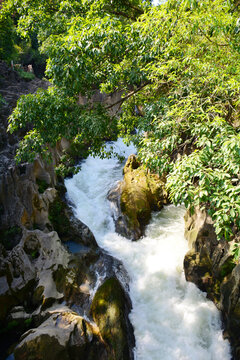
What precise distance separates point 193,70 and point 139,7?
4916 millimetres

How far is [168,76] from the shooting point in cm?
732

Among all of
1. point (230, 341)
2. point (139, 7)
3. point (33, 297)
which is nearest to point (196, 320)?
point (230, 341)

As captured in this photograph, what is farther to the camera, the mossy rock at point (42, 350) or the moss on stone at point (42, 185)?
the moss on stone at point (42, 185)

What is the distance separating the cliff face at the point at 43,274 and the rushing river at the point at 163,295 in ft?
1.91

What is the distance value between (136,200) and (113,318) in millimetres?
6083

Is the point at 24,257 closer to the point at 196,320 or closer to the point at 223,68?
the point at 196,320

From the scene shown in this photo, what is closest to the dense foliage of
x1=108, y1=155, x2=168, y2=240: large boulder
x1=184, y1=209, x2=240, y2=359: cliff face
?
x1=184, y1=209, x2=240, y2=359: cliff face

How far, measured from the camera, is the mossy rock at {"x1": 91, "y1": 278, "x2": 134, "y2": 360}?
6562 mm

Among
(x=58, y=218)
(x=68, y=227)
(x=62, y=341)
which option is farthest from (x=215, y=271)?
(x=58, y=218)

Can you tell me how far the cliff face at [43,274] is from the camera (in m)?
6.15

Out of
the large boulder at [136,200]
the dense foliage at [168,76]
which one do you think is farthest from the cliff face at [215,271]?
the large boulder at [136,200]

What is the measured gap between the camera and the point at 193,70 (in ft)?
22.0

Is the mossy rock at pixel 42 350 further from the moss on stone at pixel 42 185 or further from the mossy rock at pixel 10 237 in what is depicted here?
the moss on stone at pixel 42 185

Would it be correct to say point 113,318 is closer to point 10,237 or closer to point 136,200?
point 10,237
